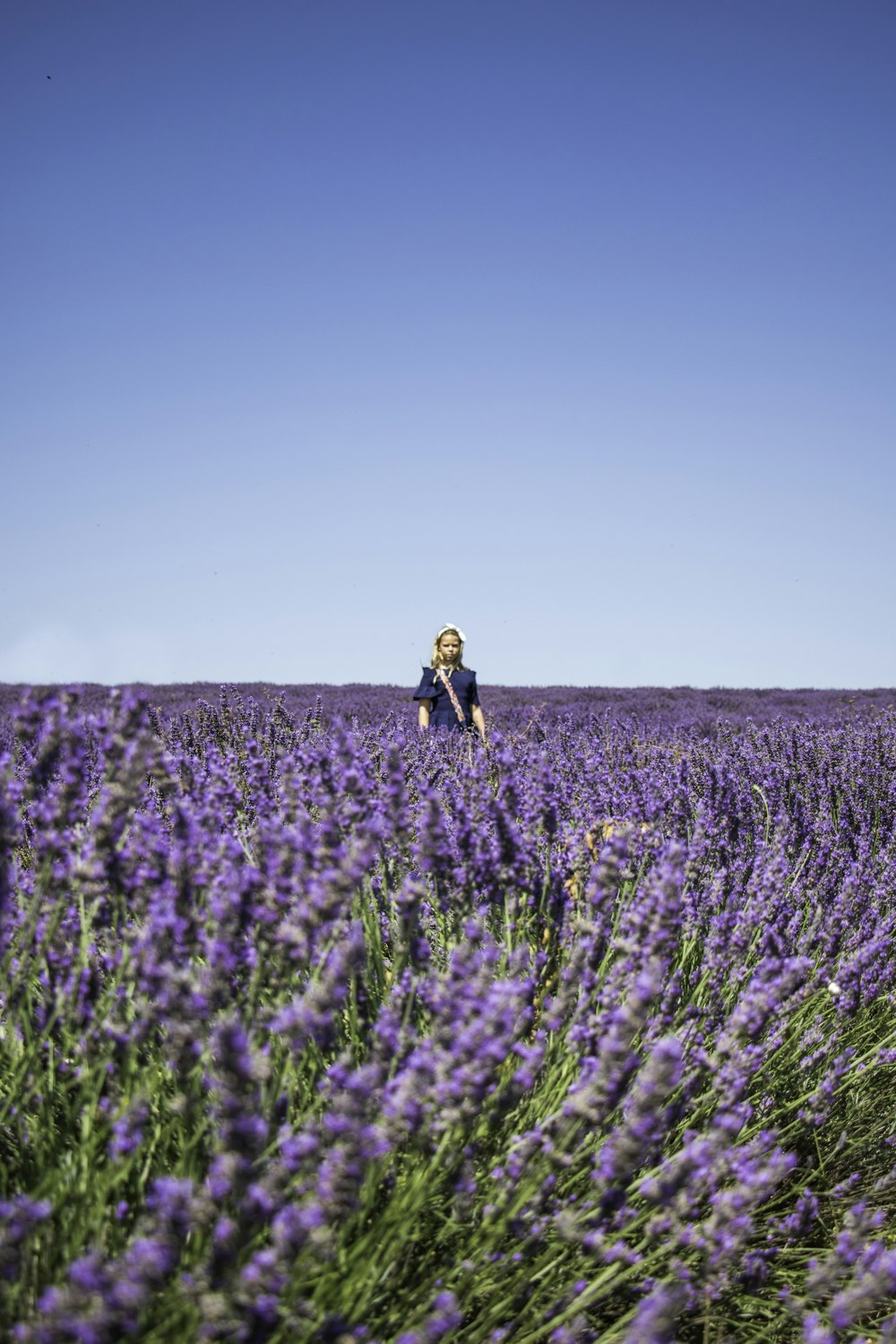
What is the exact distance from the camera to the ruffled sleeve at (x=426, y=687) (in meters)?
6.22

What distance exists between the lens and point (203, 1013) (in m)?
1.13

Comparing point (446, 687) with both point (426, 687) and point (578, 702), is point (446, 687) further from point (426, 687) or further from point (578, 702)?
point (578, 702)

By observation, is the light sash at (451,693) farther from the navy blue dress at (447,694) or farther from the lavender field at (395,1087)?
the lavender field at (395,1087)

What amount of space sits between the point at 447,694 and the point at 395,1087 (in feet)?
17.2

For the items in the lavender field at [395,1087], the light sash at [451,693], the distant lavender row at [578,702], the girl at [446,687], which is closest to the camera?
the lavender field at [395,1087]

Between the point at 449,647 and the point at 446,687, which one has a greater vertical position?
the point at 449,647

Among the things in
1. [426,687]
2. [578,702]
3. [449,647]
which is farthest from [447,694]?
[578,702]

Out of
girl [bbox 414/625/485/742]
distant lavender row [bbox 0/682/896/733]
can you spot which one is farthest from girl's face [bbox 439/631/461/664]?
distant lavender row [bbox 0/682/896/733]

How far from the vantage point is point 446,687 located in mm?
6102

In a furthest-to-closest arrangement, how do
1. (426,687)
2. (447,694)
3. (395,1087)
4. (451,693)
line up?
(447,694)
(426,687)
(451,693)
(395,1087)

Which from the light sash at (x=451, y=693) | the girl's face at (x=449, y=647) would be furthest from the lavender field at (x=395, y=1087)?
the girl's face at (x=449, y=647)

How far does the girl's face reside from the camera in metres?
6.36

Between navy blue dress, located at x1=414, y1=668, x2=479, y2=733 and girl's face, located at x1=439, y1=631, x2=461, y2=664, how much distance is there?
124mm

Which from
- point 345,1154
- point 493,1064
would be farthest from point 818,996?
point 345,1154
